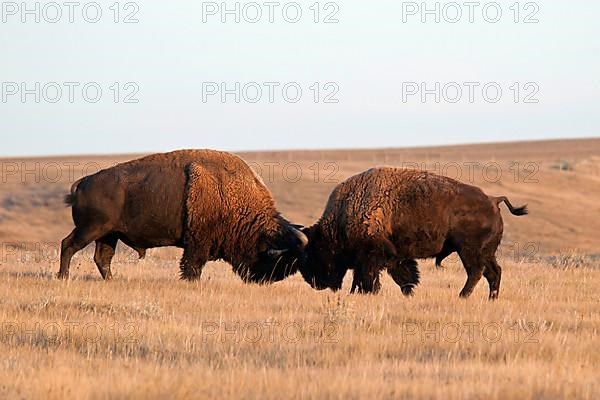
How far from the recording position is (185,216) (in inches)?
492

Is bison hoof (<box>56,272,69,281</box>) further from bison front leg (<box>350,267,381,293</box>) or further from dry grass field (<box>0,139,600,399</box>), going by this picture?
bison front leg (<box>350,267,381,293</box>)

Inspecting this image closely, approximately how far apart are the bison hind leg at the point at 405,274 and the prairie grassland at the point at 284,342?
0.19 metres

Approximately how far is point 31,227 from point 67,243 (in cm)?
2298

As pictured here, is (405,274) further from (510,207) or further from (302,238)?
(510,207)

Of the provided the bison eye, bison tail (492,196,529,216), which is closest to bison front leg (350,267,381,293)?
the bison eye

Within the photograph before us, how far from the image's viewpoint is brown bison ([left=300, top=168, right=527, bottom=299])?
1134cm

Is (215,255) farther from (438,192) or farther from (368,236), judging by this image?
(438,192)

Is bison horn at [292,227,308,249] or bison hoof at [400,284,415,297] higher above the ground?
bison horn at [292,227,308,249]

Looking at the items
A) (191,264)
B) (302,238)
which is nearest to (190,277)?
(191,264)

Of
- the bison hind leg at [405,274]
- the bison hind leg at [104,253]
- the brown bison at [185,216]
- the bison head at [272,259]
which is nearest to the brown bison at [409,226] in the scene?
the bison hind leg at [405,274]

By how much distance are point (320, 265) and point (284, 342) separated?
479 centimetres

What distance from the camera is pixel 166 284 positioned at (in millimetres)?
11695

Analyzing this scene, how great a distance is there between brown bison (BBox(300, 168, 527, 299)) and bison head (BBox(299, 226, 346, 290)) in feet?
0.43

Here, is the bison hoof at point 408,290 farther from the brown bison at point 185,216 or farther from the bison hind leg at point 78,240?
the bison hind leg at point 78,240
